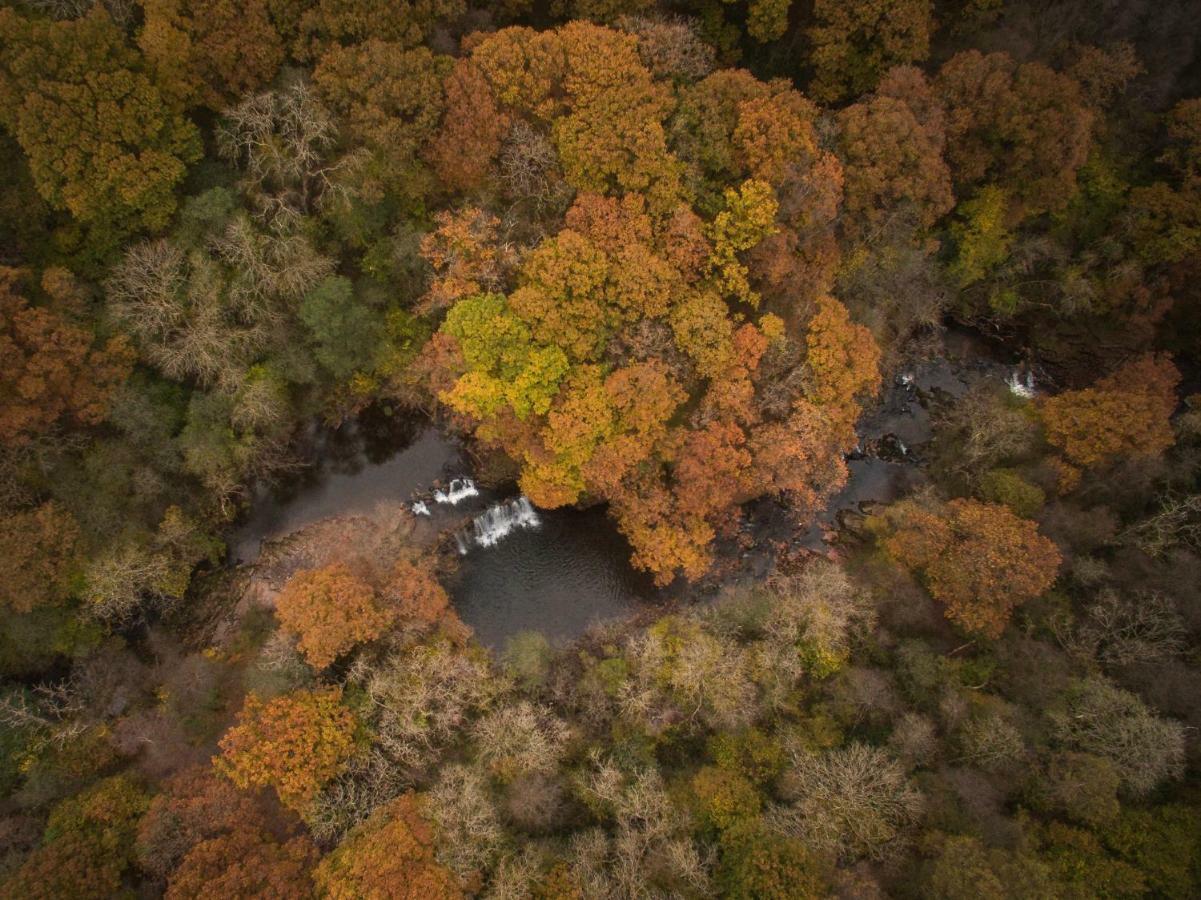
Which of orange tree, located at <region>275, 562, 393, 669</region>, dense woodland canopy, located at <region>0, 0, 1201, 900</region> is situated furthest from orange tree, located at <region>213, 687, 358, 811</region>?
orange tree, located at <region>275, 562, 393, 669</region>

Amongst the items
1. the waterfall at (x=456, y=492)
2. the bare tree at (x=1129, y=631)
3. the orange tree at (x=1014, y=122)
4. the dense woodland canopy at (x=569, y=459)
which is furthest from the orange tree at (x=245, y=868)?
the orange tree at (x=1014, y=122)

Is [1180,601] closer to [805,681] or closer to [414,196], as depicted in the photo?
[805,681]

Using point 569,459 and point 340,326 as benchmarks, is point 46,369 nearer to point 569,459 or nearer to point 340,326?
point 340,326

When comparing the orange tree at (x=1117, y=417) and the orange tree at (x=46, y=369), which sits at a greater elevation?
the orange tree at (x=46, y=369)

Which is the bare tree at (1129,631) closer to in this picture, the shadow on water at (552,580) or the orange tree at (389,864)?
the shadow on water at (552,580)

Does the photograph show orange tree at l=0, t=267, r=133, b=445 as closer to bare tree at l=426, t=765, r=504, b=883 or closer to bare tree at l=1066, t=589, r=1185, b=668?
bare tree at l=426, t=765, r=504, b=883

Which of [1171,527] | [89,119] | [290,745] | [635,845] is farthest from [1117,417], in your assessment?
[89,119]
